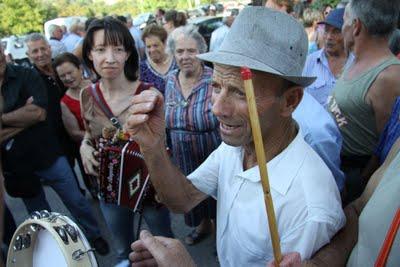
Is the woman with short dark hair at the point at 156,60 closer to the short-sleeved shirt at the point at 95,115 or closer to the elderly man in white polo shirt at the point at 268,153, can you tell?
the short-sleeved shirt at the point at 95,115

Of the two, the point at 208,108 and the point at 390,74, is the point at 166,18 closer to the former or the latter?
the point at 208,108

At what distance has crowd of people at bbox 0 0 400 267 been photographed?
A: 1.14 metres

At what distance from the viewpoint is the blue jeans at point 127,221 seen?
240 centimetres

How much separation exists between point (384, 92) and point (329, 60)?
4.09 ft

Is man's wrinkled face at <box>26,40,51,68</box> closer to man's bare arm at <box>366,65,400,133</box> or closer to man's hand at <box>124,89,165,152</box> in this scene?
man's hand at <box>124,89,165,152</box>

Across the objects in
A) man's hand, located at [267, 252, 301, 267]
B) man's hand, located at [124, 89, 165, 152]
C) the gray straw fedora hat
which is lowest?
man's hand, located at [267, 252, 301, 267]

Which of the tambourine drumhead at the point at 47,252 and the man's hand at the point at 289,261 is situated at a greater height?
the man's hand at the point at 289,261

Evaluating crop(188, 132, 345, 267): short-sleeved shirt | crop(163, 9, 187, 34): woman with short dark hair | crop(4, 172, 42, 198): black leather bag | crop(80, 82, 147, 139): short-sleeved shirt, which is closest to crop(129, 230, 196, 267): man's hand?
crop(188, 132, 345, 267): short-sleeved shirt

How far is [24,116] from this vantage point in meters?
2.69

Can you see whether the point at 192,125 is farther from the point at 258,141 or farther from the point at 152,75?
the point at 258,141

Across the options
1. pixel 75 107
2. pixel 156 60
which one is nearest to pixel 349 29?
pixel 75 107

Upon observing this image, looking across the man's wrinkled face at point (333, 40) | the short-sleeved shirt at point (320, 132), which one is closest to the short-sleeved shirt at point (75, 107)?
the man's wrinkled face at point (333, 40)

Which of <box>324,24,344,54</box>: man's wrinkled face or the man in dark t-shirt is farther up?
<box>324,24,344,54</box>: man's wrinkled face

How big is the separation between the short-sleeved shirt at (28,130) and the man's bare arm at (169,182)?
1686 mm
